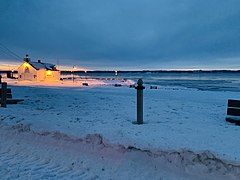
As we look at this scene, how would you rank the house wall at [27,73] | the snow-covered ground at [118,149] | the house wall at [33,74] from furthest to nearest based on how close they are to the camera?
the house wall at [27,73]
the house wall at [33,74]
the snow-covered ground at [118,149]

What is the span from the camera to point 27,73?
68625 millimetres

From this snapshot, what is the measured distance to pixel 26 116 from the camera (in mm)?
11375

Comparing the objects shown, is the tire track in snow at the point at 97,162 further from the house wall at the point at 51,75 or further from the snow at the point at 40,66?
the house wall at the point at 51,75

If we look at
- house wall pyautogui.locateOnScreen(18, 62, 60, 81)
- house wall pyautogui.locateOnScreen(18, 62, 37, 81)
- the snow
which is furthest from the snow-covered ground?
house wall pyautogui.locateOnScreen(18, 62, 37, 81)

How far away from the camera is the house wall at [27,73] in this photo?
67438 millimetres

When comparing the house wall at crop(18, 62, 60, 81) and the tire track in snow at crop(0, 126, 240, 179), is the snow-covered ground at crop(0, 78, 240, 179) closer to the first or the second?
the tire track in snow at crop(0, 126, 240, 179)

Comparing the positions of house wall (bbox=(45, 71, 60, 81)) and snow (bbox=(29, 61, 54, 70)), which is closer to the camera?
snow (bbox=(29, 61, 54, 70))

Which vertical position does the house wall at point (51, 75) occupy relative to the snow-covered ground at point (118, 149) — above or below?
above

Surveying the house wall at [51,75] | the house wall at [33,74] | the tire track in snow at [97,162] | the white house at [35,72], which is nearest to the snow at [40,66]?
the white house at [35,72]

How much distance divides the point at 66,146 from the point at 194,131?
3.70 meters

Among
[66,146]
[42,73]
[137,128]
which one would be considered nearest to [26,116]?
[66,146]

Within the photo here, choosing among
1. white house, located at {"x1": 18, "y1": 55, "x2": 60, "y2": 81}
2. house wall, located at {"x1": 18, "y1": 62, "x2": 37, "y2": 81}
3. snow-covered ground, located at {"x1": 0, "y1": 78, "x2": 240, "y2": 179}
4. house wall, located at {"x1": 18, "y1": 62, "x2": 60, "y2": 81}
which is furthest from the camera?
house wall, located at {"x1": 18, "y1": 62, "x2": 37, "y2": 81}

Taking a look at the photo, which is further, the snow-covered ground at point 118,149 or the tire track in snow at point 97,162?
the snow-covered ground at point 118,149

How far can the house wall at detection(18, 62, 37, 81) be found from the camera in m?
67.4
